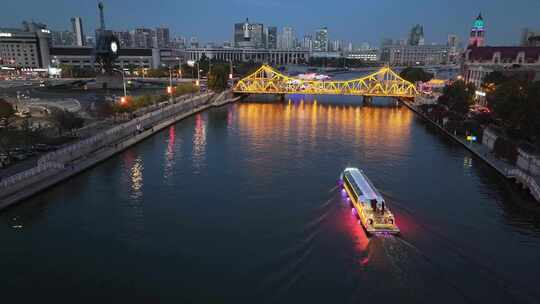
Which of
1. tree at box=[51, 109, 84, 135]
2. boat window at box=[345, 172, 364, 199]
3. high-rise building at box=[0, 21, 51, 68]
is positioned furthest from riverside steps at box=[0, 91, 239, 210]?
high-rise building at box=[0, 21, 51, 68]

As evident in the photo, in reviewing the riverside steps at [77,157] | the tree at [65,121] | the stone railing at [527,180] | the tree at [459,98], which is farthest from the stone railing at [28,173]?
the tree at [459,98]

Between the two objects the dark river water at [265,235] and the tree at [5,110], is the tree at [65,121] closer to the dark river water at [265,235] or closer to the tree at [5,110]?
the tree at [5,110]

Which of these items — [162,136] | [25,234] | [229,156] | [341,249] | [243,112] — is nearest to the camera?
[341,249]

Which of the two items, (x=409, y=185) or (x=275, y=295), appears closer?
(x=275, y=295)

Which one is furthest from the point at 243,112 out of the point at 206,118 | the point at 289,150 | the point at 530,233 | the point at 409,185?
the point at 530,233

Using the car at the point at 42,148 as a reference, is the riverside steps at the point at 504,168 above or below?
below

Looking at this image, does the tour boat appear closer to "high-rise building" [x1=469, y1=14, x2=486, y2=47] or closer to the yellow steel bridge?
the yellow steel bridge

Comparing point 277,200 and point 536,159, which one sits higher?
point 536,159

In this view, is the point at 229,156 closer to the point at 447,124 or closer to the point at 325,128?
the point at 325,128
